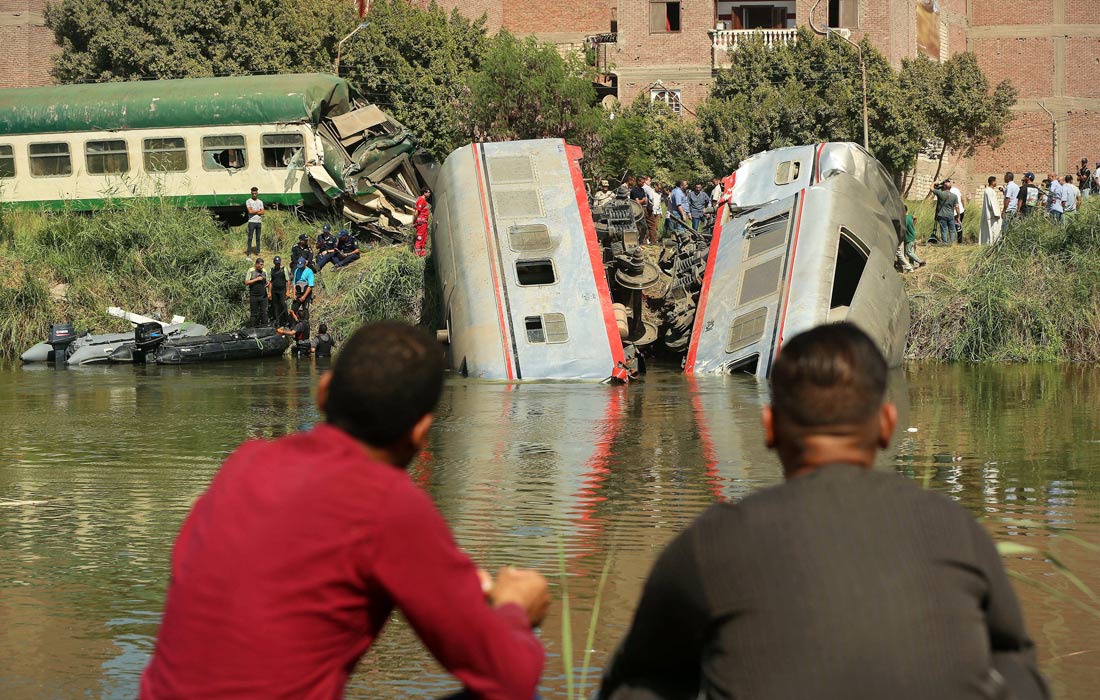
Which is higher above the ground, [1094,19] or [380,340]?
[1094,19]

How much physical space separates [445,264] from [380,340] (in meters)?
19.9

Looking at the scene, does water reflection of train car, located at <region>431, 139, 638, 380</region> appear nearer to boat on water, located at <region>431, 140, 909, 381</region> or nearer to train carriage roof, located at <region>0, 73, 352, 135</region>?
boat on water, located at <region>431, 140, 909, 381</region>

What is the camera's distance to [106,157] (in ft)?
105

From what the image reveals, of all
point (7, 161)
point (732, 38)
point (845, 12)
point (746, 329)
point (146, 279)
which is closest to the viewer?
point (746, 329)

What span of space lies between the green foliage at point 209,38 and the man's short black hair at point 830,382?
46.8 meters

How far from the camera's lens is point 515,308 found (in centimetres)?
2142

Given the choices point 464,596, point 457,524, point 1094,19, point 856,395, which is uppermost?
point 1094,19

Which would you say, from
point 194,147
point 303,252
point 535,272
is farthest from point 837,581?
point 194,147

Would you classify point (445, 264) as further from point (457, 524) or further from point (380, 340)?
point (380, 340)

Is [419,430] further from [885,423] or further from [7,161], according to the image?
[7,161]

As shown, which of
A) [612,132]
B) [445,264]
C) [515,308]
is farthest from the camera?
[612,132]

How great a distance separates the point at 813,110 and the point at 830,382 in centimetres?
4410

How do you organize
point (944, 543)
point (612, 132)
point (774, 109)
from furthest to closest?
1. point (774, 109)
2. point (612, 132)
3. point (944, 543)

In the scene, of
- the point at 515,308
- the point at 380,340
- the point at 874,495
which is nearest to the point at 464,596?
the point at 380,340
